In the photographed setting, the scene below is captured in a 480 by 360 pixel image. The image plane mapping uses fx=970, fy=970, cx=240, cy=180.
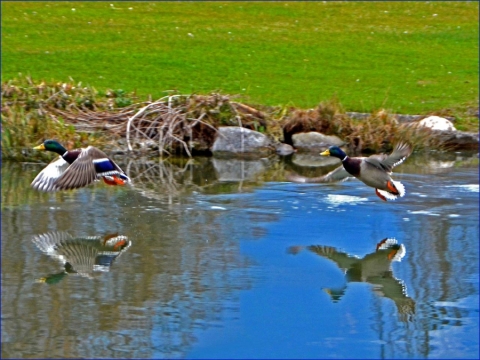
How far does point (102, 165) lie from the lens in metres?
10.3

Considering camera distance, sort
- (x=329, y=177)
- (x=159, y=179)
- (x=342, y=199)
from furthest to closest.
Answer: (x=159, y=179), (x=329, y=177), (x=342, y=199)

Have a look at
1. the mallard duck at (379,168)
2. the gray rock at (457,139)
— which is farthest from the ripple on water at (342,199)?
the gray rock at (457,139)

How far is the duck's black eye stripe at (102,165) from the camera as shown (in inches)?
403

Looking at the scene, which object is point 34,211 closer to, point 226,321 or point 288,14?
point 226,321

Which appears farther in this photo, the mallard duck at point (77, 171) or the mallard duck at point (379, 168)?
the mallard duck at point (379, 168)

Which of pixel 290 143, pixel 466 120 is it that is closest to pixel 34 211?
pixel 290 143

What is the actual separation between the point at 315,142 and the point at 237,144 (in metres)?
1.19

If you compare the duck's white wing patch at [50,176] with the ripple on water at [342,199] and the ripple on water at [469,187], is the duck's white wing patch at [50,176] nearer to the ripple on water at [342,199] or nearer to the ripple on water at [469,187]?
the ripple on water at [342,199]

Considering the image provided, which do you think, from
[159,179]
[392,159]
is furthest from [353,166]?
[159,179]

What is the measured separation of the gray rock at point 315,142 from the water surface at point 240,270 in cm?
205

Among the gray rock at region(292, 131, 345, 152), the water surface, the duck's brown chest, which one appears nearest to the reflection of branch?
the water surface

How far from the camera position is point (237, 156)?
1402cm

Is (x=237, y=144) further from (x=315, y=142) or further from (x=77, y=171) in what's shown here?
(x=77, y=171)

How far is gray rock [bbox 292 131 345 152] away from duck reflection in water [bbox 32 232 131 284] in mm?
5537
